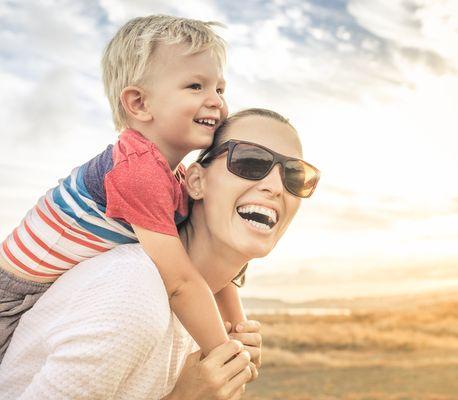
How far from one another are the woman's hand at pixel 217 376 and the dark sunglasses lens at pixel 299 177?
86cm

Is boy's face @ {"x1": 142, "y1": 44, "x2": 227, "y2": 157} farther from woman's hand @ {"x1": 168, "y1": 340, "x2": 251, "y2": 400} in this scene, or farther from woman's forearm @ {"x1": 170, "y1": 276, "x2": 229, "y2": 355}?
woman's hand @ {"x1": 168, "y1": 340, "x2": 251, "y2": 400}

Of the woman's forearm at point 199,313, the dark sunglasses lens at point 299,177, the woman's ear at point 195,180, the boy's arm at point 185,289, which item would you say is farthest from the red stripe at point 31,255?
the dark sunglasses lens at point 299,177

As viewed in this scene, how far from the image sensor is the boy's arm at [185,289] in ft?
8.92

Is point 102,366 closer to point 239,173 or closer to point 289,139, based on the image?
point 239,173

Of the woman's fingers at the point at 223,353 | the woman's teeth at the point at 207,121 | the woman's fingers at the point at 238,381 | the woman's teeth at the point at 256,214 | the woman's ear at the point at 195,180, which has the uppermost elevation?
the woman's teeth at the point at 207,121

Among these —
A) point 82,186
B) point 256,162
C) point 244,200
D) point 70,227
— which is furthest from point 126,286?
point 256,162

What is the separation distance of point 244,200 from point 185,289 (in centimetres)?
58

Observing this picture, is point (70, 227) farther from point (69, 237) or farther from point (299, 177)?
point (299, 177)

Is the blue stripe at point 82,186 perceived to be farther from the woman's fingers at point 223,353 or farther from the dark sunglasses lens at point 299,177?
the dark sunglasses lens at point 299,177

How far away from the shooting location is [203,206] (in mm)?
3199

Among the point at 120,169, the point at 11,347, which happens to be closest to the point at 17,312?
the point at 11,347

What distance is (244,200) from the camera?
310 cm

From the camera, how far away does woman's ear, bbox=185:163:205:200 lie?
3.18 meters

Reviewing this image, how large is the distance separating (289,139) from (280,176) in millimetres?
232
